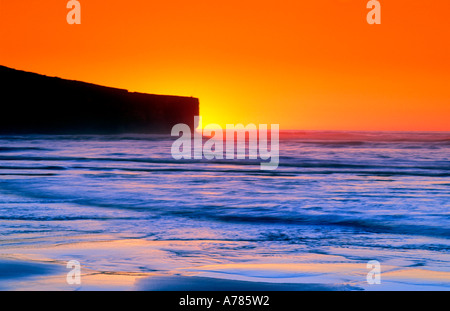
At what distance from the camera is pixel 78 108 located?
289ft

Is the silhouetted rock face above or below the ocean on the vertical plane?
above

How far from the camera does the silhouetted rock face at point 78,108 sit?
7958 cm

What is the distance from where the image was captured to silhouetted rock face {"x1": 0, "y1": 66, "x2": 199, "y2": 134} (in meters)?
79.6

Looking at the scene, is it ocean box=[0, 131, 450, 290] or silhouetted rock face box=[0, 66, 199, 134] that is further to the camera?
silhouetted rock face box=[0, 66, 199, 134]

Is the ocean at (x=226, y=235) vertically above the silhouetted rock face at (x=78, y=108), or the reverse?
the silhouetted rock face at (x=78, y=108)

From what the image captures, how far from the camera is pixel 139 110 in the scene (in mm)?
96500

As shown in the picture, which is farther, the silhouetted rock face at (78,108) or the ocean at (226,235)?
the silhouetted rock face at (78,108)

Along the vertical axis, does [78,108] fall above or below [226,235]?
above

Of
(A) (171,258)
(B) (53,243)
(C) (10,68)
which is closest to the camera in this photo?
(A) (171,258)

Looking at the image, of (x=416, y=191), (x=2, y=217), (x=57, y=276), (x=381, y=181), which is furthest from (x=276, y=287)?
(x=381, y=181)

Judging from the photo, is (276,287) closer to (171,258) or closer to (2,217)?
(171,258)

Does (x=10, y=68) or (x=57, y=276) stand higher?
(x=10, y=68)

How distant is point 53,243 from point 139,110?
93.2 metres
